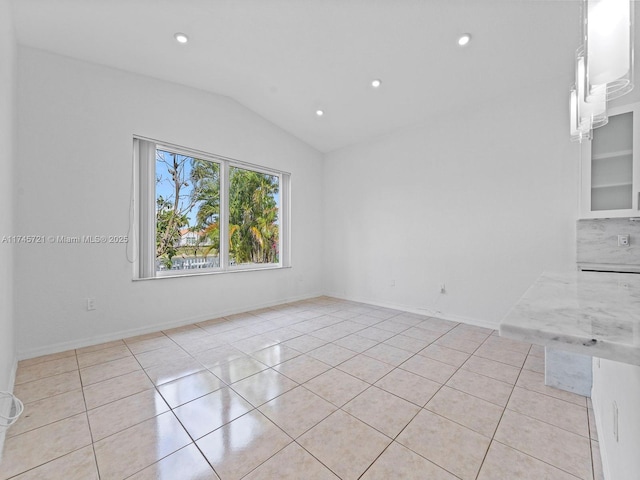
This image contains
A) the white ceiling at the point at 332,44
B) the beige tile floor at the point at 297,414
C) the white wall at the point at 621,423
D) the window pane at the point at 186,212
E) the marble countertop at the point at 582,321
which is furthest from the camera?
the window pane at the point at 186,212

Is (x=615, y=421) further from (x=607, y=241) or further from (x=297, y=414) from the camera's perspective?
(x=607, y=241)

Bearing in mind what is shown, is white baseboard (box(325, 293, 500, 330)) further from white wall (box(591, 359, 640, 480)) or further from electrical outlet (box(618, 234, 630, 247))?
white wall (box(591, 359, 640, 480))

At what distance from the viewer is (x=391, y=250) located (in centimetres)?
436

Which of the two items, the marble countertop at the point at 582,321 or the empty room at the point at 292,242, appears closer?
the marble countertop at the point at 582,321

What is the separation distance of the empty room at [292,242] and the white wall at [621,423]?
0.8 inches

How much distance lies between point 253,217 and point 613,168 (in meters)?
4.25

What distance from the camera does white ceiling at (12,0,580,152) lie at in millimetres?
2336

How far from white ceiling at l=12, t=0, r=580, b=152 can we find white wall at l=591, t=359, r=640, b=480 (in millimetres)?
2693

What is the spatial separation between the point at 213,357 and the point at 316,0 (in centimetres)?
330

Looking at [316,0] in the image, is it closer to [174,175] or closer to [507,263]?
[174,175]

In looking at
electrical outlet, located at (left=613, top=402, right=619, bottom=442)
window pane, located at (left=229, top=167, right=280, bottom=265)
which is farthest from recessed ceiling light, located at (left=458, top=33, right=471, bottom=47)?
window pane, located at (left=229, top=167, right=280, bottom=265)

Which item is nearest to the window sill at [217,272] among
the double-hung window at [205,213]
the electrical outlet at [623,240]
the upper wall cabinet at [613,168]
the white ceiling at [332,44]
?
the double-hung window at [205,213]

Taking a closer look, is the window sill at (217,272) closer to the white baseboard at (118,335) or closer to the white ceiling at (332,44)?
the white baseboard at (118,335)

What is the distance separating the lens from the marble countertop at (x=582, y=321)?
1.53 feet
